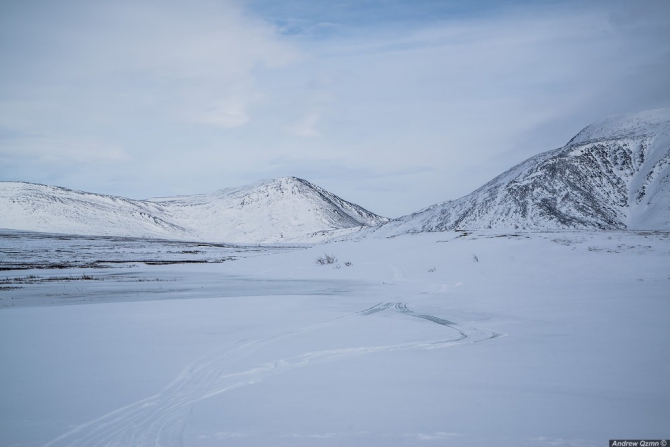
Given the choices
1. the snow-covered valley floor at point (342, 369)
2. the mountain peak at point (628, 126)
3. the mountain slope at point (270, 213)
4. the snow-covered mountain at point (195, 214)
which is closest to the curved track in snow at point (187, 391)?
the snow-covered valley floor at point (342, 369)

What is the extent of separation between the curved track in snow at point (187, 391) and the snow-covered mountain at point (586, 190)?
46.0m

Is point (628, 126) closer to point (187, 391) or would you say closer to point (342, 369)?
point (342, 369)

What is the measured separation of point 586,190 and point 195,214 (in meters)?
136

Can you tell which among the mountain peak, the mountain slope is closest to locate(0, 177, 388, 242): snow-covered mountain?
the mountain slope

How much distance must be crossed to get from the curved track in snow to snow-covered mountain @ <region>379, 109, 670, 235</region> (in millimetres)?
46031

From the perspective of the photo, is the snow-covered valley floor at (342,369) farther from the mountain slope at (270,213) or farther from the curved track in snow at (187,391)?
the mountain slope at (270,213)

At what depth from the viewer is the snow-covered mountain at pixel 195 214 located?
12600cm

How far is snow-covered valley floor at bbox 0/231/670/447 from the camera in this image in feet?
14.7

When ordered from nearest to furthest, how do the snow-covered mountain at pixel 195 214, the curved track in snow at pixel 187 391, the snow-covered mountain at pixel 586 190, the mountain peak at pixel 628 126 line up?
the curved track in snow at pixel 187 391 < the snow-covered mountain at pixel 586 190 < the mountain peak at pixel 628 126 < the snow-covered mountain at pixel 195 214

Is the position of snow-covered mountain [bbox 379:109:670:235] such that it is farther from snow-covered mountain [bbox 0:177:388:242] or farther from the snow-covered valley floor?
snow-covered mountain [bbox 0:177:388:242]

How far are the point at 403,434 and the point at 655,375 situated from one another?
11.6ft

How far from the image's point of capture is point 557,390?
525cm

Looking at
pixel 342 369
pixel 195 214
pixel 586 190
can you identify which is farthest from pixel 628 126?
pixel 195 214

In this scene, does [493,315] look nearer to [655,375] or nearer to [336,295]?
[655,375]
